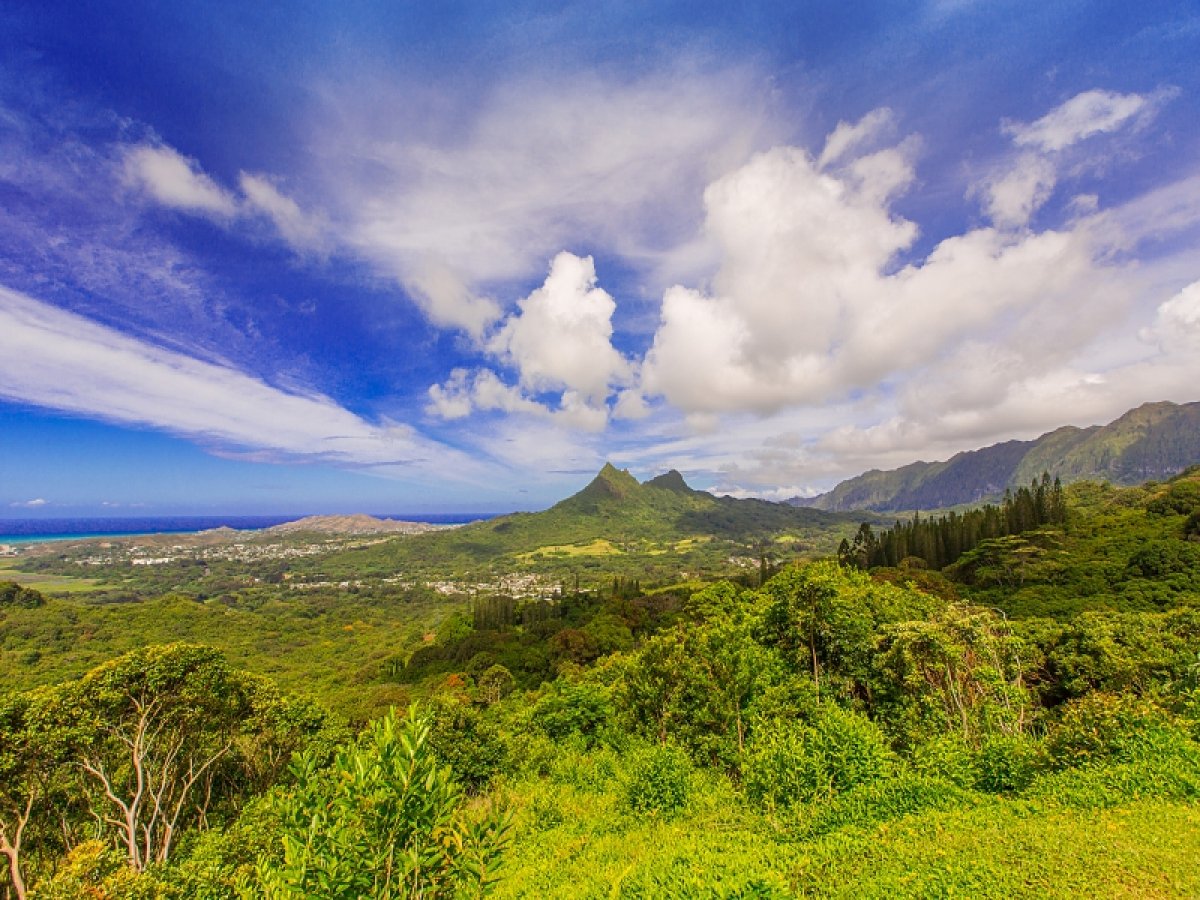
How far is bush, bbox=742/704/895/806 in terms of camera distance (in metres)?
11.6

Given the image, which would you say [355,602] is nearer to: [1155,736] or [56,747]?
[56,747]

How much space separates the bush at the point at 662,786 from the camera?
1436 cm

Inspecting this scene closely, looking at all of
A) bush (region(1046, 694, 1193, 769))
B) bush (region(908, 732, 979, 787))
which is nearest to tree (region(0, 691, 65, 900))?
bush (region(908, 732, 979, 787))

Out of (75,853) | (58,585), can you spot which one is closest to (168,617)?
(58,585)

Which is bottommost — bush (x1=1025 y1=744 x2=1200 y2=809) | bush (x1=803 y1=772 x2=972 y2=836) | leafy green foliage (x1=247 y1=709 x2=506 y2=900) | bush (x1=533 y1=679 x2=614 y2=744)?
bush (x1=533 y1=679 x2=614 y2=744)

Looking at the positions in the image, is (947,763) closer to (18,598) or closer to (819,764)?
(819,764)

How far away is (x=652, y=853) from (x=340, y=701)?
5247cm

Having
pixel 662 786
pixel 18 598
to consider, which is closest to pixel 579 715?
pixel 662 786

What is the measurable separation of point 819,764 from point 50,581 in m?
262

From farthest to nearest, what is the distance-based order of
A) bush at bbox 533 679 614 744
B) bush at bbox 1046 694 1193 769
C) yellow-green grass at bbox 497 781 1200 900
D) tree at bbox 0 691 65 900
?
bush at bbox 533 679 614 744 < tree at bbox 0 691 65 900 < bush at bbox 1046 694 1193 769 < yellow-green grass at bbox 497 781 1200 900

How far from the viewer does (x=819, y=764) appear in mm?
11805

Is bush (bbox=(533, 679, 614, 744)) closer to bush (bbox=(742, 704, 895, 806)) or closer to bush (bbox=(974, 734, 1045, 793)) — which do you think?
bush (bbox=(742, 704, 895, 806))

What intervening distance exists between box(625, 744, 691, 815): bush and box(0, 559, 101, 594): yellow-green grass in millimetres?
218714

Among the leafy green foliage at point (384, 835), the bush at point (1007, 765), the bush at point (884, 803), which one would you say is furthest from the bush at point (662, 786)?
the leafy green foliage at point (384, 835)
